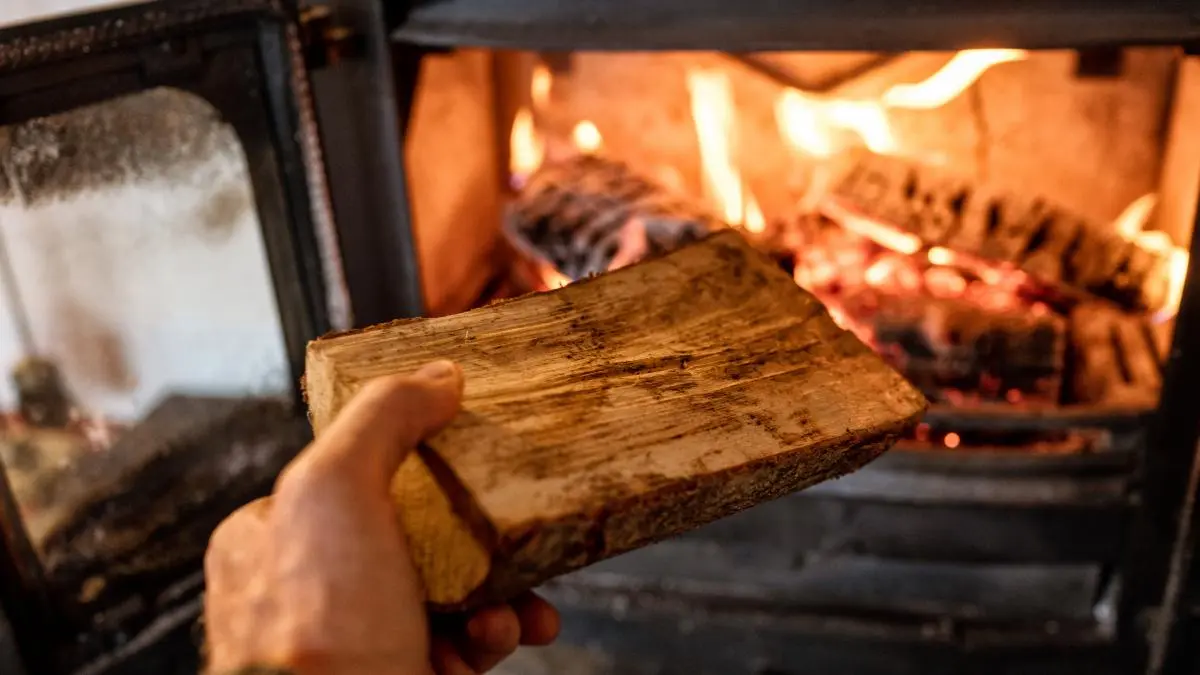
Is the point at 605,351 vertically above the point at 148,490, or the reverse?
the point at 605,351

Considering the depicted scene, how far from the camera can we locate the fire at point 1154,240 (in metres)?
1.31

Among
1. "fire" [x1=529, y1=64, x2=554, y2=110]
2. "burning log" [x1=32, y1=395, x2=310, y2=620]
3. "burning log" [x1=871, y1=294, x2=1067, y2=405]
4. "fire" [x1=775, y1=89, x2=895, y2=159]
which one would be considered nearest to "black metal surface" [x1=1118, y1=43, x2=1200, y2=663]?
"burning log" [x1=871, y1=294, x2=1067, y2=405]

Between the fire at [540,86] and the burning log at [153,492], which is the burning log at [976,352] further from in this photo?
the burning log at [153,492]

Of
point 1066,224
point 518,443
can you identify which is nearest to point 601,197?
point 1066,224

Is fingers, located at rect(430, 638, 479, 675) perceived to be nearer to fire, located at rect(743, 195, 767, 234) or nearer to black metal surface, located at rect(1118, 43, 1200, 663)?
black metal surface, located at rect(1118, 43, 1200, 663)

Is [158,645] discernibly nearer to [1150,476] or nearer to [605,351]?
[605,351]

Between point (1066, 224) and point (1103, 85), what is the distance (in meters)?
0.18

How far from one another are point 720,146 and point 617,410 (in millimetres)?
834

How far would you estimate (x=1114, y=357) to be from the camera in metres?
1.29

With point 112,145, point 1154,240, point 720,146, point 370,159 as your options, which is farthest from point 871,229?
point 112,145

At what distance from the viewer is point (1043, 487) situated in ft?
3.97

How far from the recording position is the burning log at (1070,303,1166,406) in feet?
4.10

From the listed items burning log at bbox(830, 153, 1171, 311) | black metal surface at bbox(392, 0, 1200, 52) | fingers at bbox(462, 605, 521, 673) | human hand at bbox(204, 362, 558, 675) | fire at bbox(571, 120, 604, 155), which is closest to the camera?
human hand at bbox(204, 362, 558, 675)

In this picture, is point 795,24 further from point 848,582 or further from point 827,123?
point 848,582
